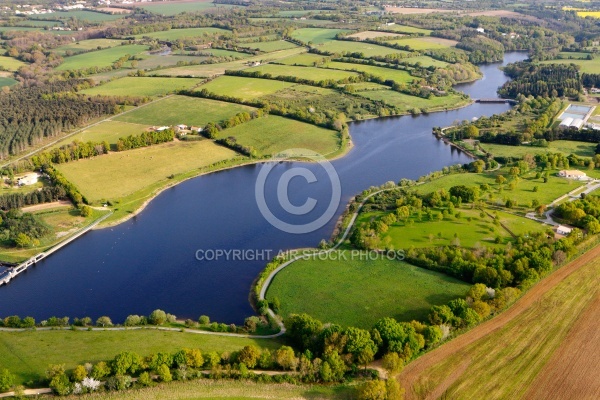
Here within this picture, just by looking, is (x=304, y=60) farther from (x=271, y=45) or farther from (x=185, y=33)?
(x=185, y=33)

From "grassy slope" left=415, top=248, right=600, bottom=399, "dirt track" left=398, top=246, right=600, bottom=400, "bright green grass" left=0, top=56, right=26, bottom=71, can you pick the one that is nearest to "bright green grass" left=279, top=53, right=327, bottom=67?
"bright green grass" left=0, top=56, right=26, bottom=71

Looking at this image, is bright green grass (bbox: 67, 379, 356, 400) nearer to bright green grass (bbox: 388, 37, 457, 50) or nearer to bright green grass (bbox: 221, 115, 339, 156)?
bright green grass (bbox: 221, 115, 339, 156)

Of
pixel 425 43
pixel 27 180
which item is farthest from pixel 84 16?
pixel 27 180

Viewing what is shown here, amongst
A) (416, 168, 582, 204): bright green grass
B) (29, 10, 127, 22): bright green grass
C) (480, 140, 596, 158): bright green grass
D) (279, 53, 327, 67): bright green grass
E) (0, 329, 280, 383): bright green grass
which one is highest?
(29, 10, 127, 22): bright green grass

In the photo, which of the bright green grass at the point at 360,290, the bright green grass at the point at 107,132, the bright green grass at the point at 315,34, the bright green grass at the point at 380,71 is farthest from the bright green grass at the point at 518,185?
the bright green grass at the point at 315,34

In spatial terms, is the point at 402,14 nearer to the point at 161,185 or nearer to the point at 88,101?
the point at 88,101

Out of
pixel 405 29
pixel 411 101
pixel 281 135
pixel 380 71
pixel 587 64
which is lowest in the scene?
pixel 281 135

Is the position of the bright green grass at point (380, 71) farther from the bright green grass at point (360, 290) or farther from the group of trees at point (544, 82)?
the bright green grass at point (360, 290)
